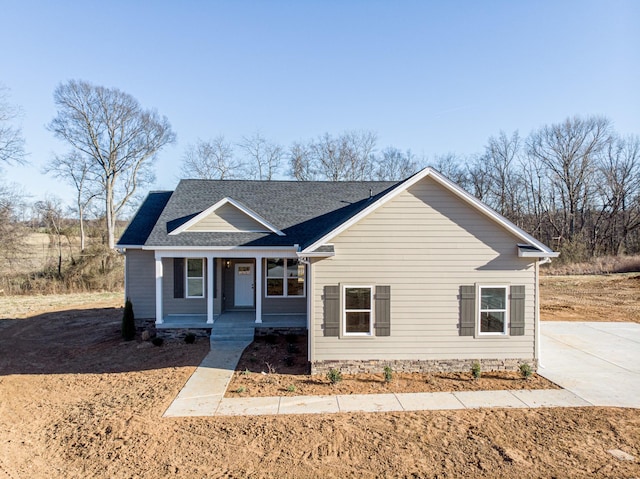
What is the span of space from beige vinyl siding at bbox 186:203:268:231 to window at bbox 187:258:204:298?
147cm

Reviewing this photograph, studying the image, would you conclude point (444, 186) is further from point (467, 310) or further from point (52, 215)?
point (52, 215)

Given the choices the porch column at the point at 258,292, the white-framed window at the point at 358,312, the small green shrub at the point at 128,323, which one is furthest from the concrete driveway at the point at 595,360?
the small green shrub at the point at 128,323

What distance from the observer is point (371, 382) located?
903 cm

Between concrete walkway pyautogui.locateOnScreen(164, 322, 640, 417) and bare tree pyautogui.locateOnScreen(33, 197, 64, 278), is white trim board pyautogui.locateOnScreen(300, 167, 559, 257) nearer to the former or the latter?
concrete walkway pyautogui.locateOnScreen(164, 322, 640, 417)

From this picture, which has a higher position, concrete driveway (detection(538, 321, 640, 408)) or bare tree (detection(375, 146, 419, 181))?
bare tree (detection(375, 146, 419, 181))

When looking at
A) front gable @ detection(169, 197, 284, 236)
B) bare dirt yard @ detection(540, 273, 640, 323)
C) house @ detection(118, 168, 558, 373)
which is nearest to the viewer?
house @ detection(118, 168, 558, 373)

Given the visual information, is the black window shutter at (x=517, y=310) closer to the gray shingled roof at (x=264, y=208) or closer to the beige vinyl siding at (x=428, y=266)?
the beige vinyl siding at (x=428, y=266)

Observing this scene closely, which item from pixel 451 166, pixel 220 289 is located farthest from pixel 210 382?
pixel 451 166

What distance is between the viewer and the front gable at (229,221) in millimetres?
13445

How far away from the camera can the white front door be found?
583 inches

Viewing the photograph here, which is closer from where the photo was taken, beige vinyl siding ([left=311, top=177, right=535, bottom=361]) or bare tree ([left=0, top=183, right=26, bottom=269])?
beige vinyl siding ([left=311, top=177, right=535, bottom=361])

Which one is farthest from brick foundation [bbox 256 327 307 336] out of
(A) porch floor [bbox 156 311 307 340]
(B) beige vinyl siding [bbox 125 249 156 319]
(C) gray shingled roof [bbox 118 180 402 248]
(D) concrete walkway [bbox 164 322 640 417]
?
(B) beige vinyl siding [bbox 125 249 156 319]

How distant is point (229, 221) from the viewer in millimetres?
13625

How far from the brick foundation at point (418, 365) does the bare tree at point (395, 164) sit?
110 ft
